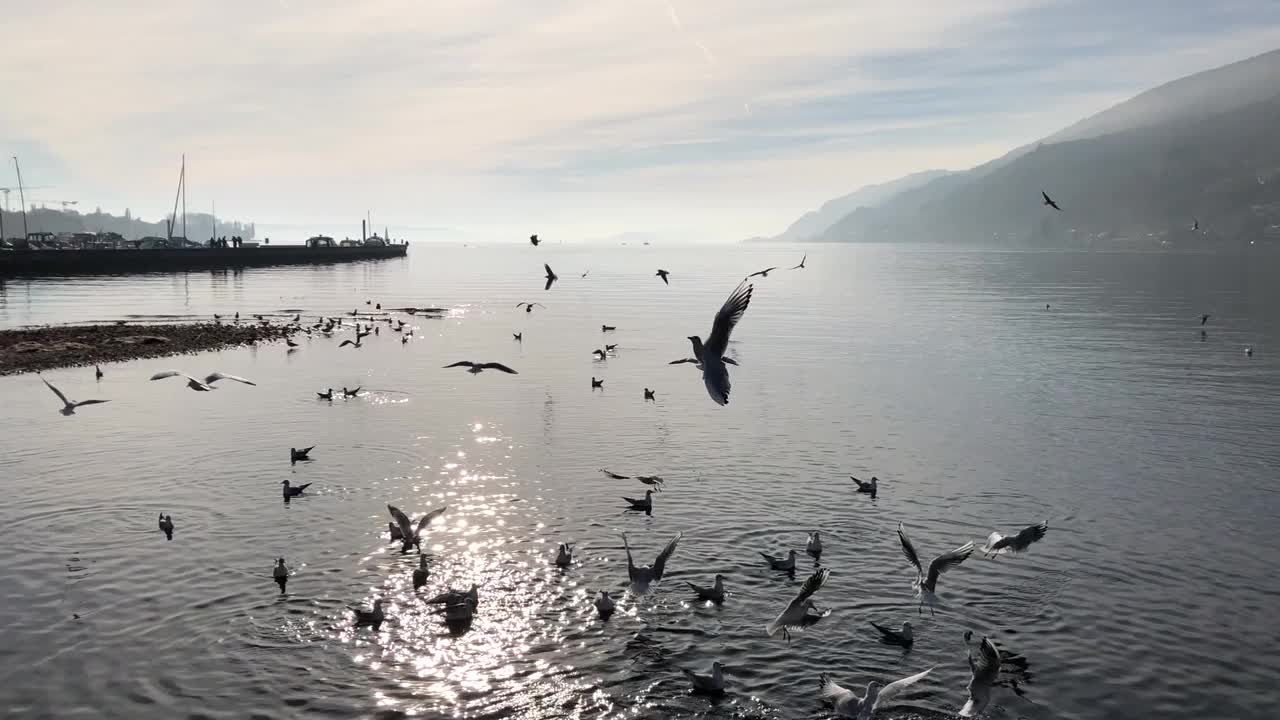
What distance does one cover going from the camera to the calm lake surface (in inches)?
571

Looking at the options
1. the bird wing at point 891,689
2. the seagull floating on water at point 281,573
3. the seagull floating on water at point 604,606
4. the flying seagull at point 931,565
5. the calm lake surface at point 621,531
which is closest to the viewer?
the bird wing at point 891,689

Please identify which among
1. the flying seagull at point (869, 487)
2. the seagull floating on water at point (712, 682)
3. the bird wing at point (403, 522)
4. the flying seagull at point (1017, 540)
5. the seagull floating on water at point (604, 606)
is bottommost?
the seagull floating on water at point (712, 682)

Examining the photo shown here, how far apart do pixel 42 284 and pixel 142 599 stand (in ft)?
384

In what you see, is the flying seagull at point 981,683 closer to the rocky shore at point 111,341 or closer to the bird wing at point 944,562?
the bird wing at point 944,562

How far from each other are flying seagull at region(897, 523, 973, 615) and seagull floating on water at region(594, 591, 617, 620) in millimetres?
5939

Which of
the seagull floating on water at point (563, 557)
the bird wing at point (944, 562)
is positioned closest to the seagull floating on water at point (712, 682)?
the bird wing at point (944, 562)

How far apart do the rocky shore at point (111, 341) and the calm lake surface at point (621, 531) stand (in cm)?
435

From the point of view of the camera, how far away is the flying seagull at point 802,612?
1376cm

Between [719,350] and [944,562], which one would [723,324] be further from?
[944,562]

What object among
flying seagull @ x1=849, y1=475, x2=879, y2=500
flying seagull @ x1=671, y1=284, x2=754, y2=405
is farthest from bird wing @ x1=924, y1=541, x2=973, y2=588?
flying seagull @ x1=849, y1=475, x2=879, y2=500

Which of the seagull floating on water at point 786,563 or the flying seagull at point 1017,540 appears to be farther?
the seagull floating on water at point 786,563

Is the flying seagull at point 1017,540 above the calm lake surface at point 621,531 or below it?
above

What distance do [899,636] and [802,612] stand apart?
6.75 ft

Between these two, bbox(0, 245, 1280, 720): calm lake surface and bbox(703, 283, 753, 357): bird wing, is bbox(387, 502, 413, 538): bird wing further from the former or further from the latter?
bbox(703, 283, 753, 357): bird wing
